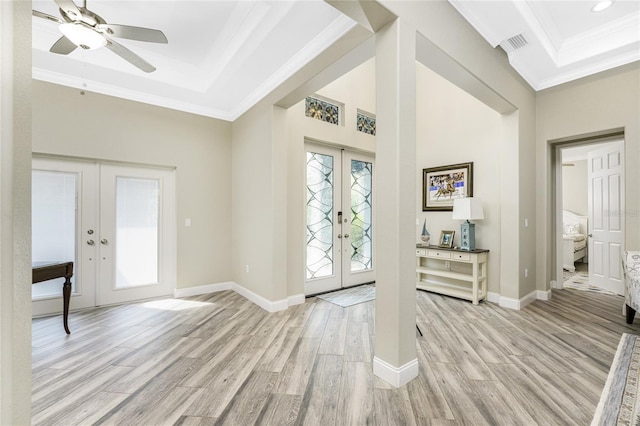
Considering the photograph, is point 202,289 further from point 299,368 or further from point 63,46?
point 63,46

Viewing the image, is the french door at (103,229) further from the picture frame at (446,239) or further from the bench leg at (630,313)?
the bench leg at (630,313)

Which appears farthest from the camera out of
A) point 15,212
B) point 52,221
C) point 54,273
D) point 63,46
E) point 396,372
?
point 52,221

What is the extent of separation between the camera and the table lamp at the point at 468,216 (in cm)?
370

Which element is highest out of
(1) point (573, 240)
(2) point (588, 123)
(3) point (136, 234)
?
(2) point (588, 123)

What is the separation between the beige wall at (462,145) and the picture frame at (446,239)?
0.10 metres

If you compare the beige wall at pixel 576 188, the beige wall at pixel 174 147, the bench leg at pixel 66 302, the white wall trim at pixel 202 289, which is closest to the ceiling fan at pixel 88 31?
the beige wall at pixel 174 147

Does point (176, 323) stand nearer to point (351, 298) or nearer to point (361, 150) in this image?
point (351, 298)

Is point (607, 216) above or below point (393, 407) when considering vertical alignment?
above

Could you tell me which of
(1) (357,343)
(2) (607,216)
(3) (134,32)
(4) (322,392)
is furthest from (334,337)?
(2) (607,216)

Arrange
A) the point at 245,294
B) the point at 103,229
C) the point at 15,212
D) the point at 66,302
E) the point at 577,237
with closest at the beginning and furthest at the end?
the point at 15,212 → the point at 66,302 → the point at 103,229 → the point at 245,294 → the point at 577,237

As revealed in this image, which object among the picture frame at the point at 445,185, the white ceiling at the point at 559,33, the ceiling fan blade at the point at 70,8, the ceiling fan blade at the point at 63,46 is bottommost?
the picture frame at the point at 445,185

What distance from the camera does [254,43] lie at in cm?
269

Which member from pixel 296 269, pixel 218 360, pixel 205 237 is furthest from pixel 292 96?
pixel 218 360

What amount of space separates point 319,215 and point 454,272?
88.7 inches
